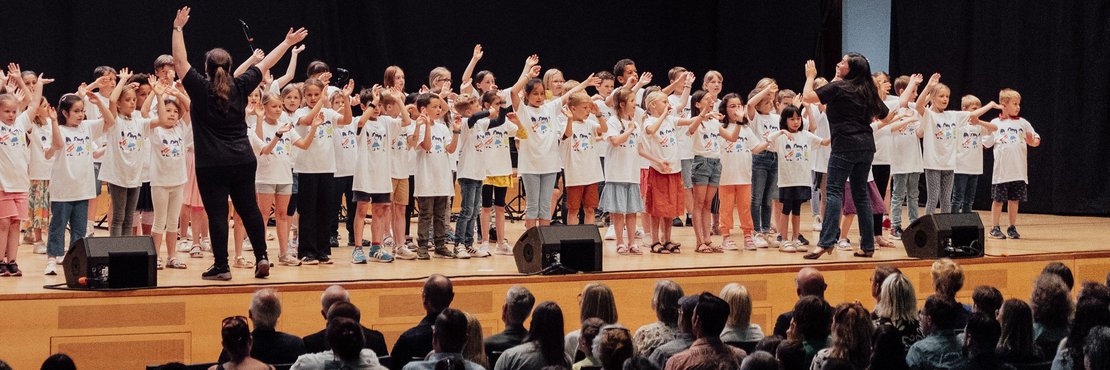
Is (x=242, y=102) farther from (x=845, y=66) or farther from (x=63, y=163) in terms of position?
(x=845, y=66)

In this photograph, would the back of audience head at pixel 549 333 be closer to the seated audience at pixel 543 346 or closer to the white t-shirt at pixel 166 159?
the seated audience at pixel 543 346

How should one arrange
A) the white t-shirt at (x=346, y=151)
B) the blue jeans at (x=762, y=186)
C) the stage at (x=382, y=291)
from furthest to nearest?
the blue jeans at (x=762, y=186) → the white t-shirt at (x=346, y=151) → the stage at (x=382, y=291)

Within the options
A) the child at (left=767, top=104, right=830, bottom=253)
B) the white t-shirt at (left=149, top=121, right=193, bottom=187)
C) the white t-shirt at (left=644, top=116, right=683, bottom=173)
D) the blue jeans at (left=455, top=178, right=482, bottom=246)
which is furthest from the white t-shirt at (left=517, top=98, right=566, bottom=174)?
the white t-shirt at (left=149, top=121, right=193, bottom=187)

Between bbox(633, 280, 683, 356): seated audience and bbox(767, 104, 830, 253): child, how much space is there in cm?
389

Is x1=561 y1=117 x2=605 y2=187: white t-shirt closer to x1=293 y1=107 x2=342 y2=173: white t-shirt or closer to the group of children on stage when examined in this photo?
the group of children on stage

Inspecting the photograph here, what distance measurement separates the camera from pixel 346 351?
172 inches

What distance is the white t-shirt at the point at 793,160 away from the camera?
9.09 metres

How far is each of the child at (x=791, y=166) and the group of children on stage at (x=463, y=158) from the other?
1cm

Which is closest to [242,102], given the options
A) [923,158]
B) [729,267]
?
[729,267]

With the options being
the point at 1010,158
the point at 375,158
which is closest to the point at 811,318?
the point at 375,158

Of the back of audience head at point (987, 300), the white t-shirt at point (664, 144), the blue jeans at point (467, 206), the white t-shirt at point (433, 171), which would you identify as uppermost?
the white t-shirt at point (664, 144)

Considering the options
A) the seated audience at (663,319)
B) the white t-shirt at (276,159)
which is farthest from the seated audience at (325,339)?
the white t-shirt at (276,159)

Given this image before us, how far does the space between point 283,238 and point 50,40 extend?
18.3 feet

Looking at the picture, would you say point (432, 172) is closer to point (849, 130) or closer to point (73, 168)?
point (73, 168)
